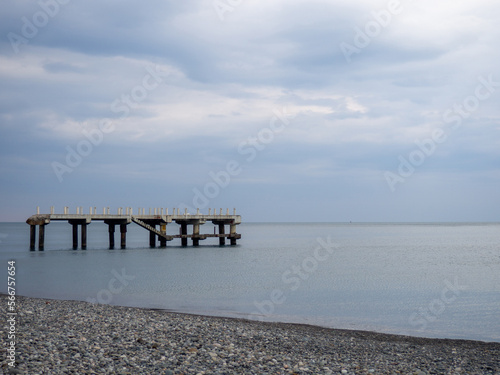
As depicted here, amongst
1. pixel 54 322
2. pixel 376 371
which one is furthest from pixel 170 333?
pixel 376 371

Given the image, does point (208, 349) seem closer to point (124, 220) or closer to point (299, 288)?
point (299, 288)

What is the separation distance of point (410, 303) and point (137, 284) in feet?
50.5

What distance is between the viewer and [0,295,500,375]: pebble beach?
32.0 feet

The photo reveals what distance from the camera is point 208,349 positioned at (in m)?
11.3

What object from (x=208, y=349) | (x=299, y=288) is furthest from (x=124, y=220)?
(x=208, y=349)

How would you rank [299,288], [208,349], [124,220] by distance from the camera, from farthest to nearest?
[124,220]
[299,288]
[208,349]

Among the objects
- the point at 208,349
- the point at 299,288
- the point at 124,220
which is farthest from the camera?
the point at 124,220

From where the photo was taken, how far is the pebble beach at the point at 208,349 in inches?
384

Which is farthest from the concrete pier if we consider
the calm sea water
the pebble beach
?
the pebble beach

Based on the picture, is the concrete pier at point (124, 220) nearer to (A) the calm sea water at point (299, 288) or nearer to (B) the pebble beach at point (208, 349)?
(A) the calm sea water at point (299, 288)

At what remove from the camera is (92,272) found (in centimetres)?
3500

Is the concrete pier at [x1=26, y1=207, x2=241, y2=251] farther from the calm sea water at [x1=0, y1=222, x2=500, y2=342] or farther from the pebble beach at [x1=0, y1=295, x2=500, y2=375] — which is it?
the pebble beach at [x1=0, y1=295, x2=500, y2=375]

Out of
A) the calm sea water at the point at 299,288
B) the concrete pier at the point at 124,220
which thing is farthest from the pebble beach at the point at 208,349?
the concrete pier at the point at 124,220

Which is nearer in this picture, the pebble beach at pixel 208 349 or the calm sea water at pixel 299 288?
the pebble beach at pixel 208 349
